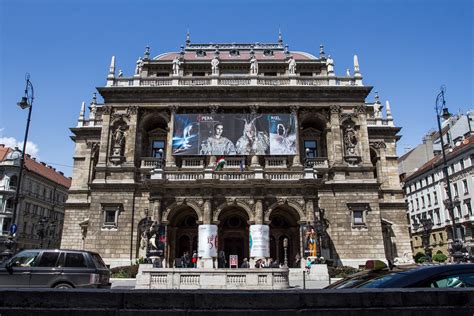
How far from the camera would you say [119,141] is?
30.8 metres

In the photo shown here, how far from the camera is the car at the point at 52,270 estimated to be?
1105 cm

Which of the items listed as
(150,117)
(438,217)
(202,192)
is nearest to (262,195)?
(202,192)

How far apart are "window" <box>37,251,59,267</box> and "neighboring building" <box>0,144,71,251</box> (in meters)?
35.0

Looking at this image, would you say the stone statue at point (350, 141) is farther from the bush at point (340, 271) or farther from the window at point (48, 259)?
the window at point (48, 259)

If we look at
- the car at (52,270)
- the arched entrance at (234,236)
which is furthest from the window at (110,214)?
the car at (52,270)

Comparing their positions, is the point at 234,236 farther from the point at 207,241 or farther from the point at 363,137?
the point at 363,137

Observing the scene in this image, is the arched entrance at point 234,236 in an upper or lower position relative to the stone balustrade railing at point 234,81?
lower

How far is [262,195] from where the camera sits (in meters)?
27.6

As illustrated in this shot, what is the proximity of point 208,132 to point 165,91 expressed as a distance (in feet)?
17.4

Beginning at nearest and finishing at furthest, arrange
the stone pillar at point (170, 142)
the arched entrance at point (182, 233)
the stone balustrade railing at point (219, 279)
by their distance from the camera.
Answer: the stone balustrade railing at point (219, 279) < the arched entrance at point (182, 233) < the stone pillar at point (170, 142)

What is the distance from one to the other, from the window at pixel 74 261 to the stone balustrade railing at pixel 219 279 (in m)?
5.89

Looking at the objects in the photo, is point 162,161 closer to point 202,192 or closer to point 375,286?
point 202,192

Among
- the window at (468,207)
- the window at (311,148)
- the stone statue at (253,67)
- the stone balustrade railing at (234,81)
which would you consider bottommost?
the window at (468,207)

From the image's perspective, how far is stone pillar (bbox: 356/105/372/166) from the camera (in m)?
30.2
